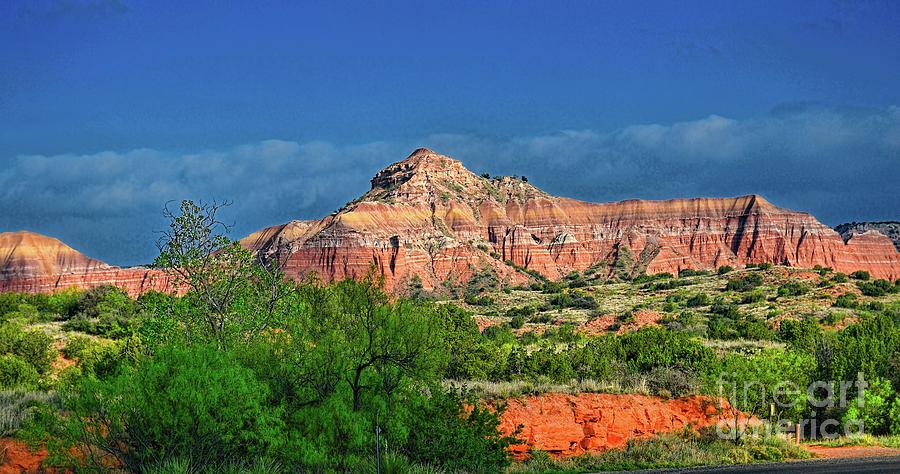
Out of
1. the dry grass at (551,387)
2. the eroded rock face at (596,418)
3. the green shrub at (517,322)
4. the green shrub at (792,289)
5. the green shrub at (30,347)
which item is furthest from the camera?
the green shrub at (792,289)

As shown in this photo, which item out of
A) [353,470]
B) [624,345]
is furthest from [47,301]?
[353,470]

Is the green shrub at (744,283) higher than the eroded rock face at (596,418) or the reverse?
higher

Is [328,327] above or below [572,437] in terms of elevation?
above

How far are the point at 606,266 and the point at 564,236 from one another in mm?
13231

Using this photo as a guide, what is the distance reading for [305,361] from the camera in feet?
70.5

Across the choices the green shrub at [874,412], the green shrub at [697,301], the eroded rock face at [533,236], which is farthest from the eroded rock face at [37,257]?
the green shrub at [874,412]

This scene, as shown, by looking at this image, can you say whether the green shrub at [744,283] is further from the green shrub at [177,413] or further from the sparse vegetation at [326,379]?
the green shrub at [177,413]

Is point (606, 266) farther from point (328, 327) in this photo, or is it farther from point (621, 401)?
point (328, 327)

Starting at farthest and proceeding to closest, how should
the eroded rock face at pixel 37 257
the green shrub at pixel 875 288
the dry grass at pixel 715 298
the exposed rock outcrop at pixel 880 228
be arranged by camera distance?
the exposed rock outcrop at pixel 880 228, the eroded rock face at pixel 37 257, the green shrub at pixel 875 288, the dry grass at pixel 715 298

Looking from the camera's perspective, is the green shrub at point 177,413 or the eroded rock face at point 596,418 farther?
the eroded rock face at point 596,418

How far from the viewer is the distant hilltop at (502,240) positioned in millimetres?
142250
